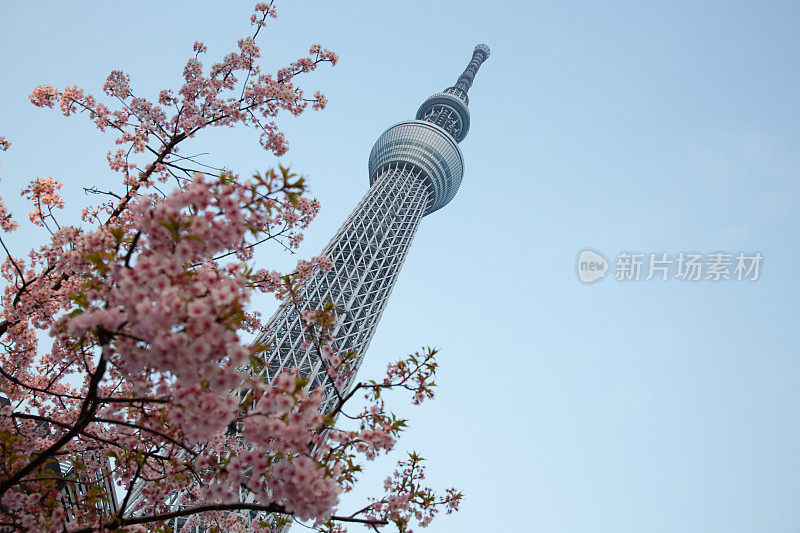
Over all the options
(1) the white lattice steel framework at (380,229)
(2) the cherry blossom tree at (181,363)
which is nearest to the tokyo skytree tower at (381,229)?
(1) the white lattice steel framework at (380,229)

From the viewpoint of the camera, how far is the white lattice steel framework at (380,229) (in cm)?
3123

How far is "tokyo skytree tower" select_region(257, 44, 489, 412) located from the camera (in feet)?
103

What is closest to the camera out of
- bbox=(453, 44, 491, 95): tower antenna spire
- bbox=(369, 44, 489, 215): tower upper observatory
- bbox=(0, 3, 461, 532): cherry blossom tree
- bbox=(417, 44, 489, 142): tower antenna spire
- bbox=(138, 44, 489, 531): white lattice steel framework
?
bbox=(0, 3, 461, 532): cherry blossom tree

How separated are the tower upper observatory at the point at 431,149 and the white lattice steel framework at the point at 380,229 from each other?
0.37 ft

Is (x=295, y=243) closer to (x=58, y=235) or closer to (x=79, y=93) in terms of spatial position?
(x=79, y=93)

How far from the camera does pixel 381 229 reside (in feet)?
145

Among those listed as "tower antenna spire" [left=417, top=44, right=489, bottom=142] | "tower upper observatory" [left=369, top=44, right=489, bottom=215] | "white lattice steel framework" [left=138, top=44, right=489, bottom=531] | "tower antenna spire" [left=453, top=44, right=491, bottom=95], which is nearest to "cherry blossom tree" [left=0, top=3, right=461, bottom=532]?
"white lattice steel framework" [left=138, top=44, right=489, bottom=531]

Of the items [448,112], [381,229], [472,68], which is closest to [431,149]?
[448,112]

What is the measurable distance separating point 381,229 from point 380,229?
16cm

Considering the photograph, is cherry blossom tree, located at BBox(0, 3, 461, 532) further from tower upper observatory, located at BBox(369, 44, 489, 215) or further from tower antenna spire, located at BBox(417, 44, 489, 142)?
tower antenna spire, located at BBox(417, 44, 489, 142)

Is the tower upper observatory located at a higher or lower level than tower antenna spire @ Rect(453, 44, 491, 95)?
lower

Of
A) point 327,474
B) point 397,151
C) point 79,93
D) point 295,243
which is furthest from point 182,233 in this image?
point 397,151

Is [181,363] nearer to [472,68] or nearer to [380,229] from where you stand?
[380,229]

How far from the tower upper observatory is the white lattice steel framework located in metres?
0.11
